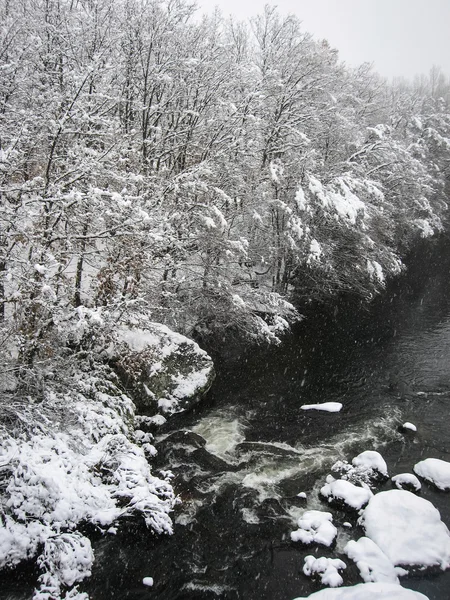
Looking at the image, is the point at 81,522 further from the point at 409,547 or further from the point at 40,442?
the point at 409,547

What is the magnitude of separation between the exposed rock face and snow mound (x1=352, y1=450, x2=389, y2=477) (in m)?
4.41

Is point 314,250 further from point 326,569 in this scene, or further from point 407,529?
point 326,569

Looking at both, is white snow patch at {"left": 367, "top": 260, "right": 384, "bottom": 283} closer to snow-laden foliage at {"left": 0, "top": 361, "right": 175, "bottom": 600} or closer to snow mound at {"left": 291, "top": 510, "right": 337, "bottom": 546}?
snow mound at {"left": 291, "top": 510, "right": 337, "bottom": 546}

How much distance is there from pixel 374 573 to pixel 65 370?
6789mm

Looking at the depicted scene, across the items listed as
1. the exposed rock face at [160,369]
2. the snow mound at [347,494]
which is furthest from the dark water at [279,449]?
the exposed rock face at [160,369]

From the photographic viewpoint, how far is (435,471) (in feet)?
27.7

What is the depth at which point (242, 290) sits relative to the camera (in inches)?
573

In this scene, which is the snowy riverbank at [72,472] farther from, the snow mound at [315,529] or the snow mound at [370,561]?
the snow mound at [370,561]

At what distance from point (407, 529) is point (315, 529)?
161cm

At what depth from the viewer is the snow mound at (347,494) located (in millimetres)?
7699

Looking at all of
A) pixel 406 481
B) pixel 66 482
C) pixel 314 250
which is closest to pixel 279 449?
pixel 406 481

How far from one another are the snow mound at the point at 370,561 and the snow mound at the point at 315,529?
0.33 metres

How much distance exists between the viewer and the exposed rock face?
1020 cm

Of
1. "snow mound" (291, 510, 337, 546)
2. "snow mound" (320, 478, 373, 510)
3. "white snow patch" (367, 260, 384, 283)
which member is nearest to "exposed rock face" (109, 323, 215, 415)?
"snow mound" (320, 478, 373, 510)
